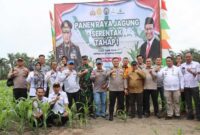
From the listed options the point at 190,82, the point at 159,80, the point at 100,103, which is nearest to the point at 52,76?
the point at 100,103

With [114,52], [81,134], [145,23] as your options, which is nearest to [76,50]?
[114,52]

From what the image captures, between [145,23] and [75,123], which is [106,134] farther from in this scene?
[145,23]

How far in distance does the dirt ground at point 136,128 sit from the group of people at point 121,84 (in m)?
0.30

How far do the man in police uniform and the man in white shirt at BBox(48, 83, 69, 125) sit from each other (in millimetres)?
2360

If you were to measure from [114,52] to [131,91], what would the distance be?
1689 mm

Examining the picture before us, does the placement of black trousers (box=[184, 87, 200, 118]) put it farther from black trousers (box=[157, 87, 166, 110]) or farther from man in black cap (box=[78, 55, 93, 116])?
man in black cap (box=[78, 55, 93, 116])

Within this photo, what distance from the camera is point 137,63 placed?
8.77 metres

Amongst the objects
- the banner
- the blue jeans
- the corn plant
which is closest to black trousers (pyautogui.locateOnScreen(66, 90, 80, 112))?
the blue jeans

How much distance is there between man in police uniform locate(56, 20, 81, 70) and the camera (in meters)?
10.0

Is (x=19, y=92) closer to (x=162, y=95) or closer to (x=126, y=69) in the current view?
(x=126, y=69)

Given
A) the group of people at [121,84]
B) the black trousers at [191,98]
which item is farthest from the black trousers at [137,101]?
the black trousers at [191,98]

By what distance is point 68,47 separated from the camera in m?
10.1

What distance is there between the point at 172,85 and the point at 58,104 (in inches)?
103

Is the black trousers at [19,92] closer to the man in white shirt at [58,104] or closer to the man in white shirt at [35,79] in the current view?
the man in white shirt at [35,79]
